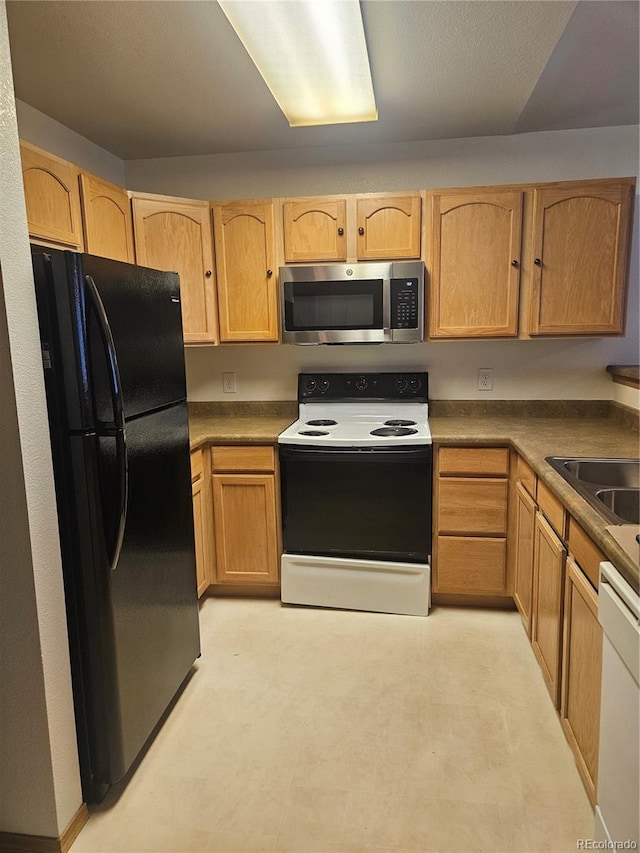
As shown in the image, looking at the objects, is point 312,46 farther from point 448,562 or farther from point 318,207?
point 448,562

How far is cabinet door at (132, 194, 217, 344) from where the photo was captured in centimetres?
287

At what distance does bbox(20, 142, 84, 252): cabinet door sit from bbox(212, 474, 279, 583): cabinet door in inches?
50.7

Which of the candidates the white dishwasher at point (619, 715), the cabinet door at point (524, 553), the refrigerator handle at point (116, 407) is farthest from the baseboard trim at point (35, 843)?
the cabinet door at point (524, 553)

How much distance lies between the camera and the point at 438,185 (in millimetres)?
3033

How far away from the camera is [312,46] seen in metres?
1.89

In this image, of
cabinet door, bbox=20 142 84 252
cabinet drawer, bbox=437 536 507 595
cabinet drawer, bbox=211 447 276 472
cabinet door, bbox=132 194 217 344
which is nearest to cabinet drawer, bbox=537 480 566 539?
cabinet drawer, bbox=437 536 507 595

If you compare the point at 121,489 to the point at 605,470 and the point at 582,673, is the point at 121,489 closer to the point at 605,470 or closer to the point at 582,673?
the point at 582,673

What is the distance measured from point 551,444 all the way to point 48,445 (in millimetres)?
1942

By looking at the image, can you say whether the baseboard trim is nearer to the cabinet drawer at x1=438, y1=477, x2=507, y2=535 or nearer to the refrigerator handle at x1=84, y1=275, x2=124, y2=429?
the refrigerator handle at x1=84, y1=275, x2=124, y2=429

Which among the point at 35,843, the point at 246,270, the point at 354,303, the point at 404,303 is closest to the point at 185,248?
the point at 246,270

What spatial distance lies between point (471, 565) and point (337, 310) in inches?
56.2

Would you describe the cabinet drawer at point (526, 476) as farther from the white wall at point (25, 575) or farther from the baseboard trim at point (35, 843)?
the baseboard trim at point (35, 843)

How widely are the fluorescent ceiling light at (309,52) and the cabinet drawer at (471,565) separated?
201 centimetres

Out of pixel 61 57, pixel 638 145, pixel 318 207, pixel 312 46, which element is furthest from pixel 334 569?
pixel 638 145
